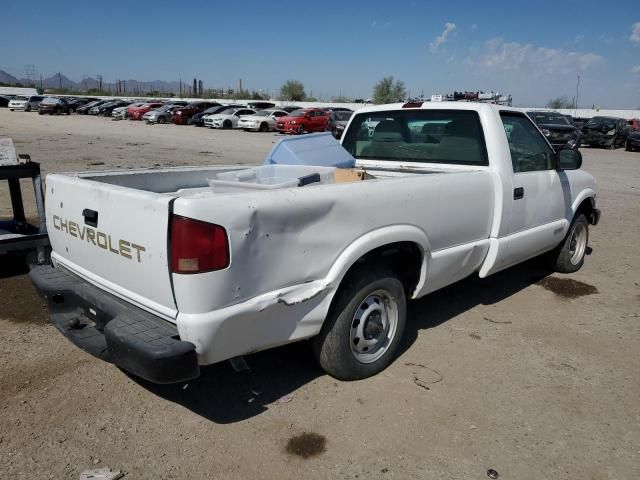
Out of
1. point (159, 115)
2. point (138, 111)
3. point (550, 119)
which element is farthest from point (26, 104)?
point (550, 119)

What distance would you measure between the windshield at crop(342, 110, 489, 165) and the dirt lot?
1434mm

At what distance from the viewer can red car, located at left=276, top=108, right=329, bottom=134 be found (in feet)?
94.4

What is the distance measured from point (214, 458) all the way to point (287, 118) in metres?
28.0

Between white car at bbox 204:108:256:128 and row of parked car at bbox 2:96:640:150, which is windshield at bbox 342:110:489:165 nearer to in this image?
row of parked car at bbox 2:96:640:150

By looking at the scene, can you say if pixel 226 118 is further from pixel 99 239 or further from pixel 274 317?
pixel 274 317

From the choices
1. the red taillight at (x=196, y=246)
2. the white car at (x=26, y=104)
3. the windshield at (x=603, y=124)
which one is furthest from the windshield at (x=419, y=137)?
the white car at (x=26, y=104)

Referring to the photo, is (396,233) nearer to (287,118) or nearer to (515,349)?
(515,349)

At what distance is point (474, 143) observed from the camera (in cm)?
428

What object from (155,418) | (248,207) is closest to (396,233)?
(248,207)

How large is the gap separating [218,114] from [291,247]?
31.9m

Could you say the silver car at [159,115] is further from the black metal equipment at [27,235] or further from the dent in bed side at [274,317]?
the dent in bed side at [274,317]

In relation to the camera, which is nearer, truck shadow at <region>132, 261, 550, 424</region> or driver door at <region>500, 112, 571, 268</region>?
truck shadow at <region>132, 261, 550, 424</region>

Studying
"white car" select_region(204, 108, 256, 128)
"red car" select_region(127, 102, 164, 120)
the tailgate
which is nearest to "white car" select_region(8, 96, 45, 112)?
"red car" select_region(127, 102, 164, 120)

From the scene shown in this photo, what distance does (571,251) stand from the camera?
5902 millimetres
